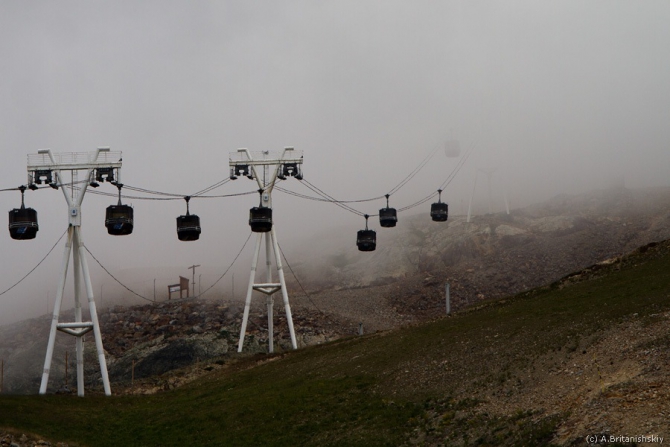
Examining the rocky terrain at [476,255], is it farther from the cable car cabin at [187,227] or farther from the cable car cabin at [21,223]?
the cable car cabin at [21,223]

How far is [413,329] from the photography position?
5600 centimetres

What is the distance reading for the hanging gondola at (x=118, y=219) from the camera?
5119cm

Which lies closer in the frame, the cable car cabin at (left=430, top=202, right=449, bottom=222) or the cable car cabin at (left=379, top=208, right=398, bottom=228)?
the cable car cabin at (left=379, top=208, right=398, bottom=228)

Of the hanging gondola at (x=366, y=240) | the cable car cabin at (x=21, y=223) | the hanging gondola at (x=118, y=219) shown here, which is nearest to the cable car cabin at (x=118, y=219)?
the hanging gondola at (x=118, y=219)

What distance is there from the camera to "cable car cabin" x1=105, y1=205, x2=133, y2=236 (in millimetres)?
51188

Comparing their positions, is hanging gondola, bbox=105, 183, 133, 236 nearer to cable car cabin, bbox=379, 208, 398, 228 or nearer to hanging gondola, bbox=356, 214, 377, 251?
hanging gondola, bbox=356, 214, 377, 251

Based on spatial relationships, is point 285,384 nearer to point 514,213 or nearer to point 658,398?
point 658,398

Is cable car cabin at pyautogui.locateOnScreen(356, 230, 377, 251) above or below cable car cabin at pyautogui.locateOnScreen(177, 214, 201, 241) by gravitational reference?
below

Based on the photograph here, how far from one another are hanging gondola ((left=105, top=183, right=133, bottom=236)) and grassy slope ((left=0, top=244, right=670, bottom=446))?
11.1 metres

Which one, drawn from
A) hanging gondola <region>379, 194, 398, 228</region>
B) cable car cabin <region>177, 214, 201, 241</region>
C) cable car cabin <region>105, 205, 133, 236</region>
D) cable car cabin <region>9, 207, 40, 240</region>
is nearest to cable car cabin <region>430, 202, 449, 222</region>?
hanging gondola <region>379, 194, 398, 228</region>

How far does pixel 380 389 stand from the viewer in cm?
4153

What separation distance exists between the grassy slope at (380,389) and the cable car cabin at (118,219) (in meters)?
11.1

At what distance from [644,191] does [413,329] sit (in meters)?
117

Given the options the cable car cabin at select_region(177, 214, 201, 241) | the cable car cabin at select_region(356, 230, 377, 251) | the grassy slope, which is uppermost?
the cable car cabin at select_region(177, 214, 201, 241)
